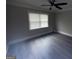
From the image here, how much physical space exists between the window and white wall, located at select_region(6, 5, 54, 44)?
0.50m

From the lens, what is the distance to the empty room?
153 inches

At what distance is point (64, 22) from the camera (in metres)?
8.53

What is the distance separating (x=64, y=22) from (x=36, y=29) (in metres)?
3.18

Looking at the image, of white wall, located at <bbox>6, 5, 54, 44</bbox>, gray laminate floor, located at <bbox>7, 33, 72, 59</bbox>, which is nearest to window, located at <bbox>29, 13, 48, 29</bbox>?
white wall, located at <bbox>6, 5, 54, 44</bbox>

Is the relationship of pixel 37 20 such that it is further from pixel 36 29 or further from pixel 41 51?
pixel 41 51

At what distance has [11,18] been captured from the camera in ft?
16.8

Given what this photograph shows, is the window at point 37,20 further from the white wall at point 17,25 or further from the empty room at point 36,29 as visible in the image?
→ the white wall at point 17,25

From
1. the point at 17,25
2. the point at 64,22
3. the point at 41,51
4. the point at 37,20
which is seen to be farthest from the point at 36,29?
the point at 41,51

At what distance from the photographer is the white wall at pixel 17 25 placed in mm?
4986

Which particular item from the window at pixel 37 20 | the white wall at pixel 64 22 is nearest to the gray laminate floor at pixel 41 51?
the window at pixel 37 20
